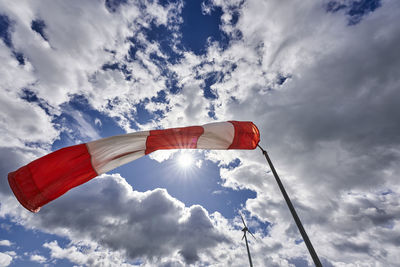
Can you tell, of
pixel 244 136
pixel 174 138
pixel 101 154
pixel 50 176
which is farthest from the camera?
pixel 244 136

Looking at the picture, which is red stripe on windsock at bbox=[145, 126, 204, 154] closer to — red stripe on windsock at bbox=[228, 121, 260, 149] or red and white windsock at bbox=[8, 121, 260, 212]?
red and white windsock at bbox=[8, 121, 260, 212]

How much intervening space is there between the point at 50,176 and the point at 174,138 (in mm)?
6378

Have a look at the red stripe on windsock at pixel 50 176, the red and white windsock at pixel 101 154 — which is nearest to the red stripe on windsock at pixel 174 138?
the red and white windsock at pixel 101 154

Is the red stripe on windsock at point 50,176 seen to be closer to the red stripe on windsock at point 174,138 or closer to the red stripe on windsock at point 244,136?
the red stripe on windsock at point 174,138

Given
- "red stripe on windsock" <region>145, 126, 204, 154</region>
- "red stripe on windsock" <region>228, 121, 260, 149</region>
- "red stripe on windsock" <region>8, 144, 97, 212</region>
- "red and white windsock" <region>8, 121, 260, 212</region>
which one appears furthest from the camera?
"red stripe on windsock" <region>228, 121, 260, 149</region>

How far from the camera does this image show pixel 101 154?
32.4 feet

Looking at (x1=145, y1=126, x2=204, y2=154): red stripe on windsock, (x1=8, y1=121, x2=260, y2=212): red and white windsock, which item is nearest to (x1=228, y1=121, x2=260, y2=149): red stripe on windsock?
(x1=8, y1=121, x2=260, y2=212): red and white windsock

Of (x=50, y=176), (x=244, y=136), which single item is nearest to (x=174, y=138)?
(x=244, y=136)

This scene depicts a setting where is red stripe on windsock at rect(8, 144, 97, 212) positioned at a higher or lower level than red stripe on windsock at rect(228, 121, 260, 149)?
lower

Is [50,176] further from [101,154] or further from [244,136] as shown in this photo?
[244,136]

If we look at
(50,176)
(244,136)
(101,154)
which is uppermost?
(244,136)

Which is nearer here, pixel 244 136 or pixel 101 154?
pixel 101 154

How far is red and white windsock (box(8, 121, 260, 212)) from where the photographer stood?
26.8ft

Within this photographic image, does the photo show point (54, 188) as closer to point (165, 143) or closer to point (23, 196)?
point (23, 196)
